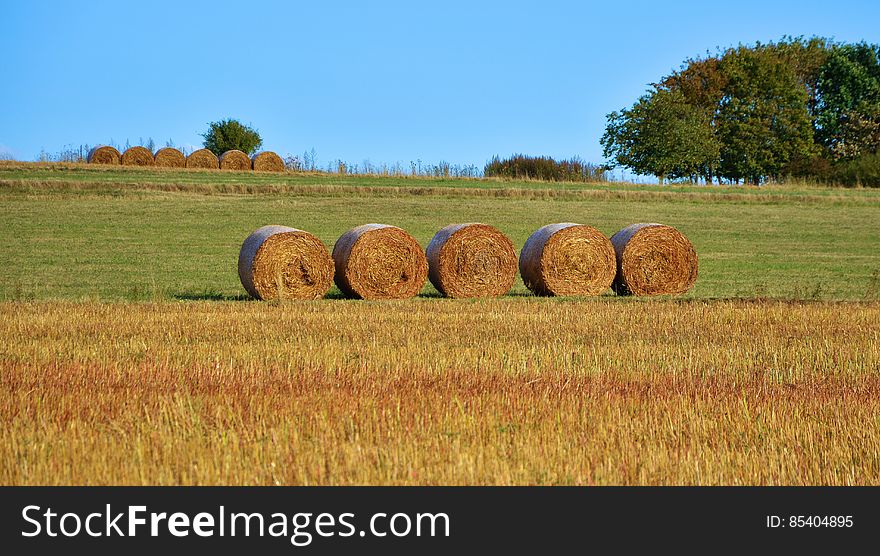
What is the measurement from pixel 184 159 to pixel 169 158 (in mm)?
707

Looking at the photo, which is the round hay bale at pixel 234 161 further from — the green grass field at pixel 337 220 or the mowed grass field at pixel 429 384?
the mowed grass field at pixel 429 384

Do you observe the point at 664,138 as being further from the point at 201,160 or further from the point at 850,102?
the point at 201,160

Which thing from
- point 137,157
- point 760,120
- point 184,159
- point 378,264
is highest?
point 760,120

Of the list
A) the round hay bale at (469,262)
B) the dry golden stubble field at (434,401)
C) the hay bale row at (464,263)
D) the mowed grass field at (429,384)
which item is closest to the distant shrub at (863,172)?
the mowed grass field at (429,384)

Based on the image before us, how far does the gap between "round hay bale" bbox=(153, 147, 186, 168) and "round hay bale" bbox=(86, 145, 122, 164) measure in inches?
71.8

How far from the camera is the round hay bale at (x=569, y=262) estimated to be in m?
19.5

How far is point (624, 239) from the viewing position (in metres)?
20.3

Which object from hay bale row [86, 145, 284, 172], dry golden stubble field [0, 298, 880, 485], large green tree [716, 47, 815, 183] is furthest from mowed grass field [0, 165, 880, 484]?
large green tree [716, 47, 815, 183]

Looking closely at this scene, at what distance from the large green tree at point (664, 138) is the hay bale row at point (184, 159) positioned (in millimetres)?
25323

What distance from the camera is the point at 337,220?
1288 inches

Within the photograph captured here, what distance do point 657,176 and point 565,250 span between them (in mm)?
50503

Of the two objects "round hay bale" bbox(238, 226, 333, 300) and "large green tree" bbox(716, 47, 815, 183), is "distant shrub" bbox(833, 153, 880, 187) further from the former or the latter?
"round hay bale" bbox(238, 226, 333, 300)

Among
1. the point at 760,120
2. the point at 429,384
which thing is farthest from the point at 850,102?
the point at 429,384
